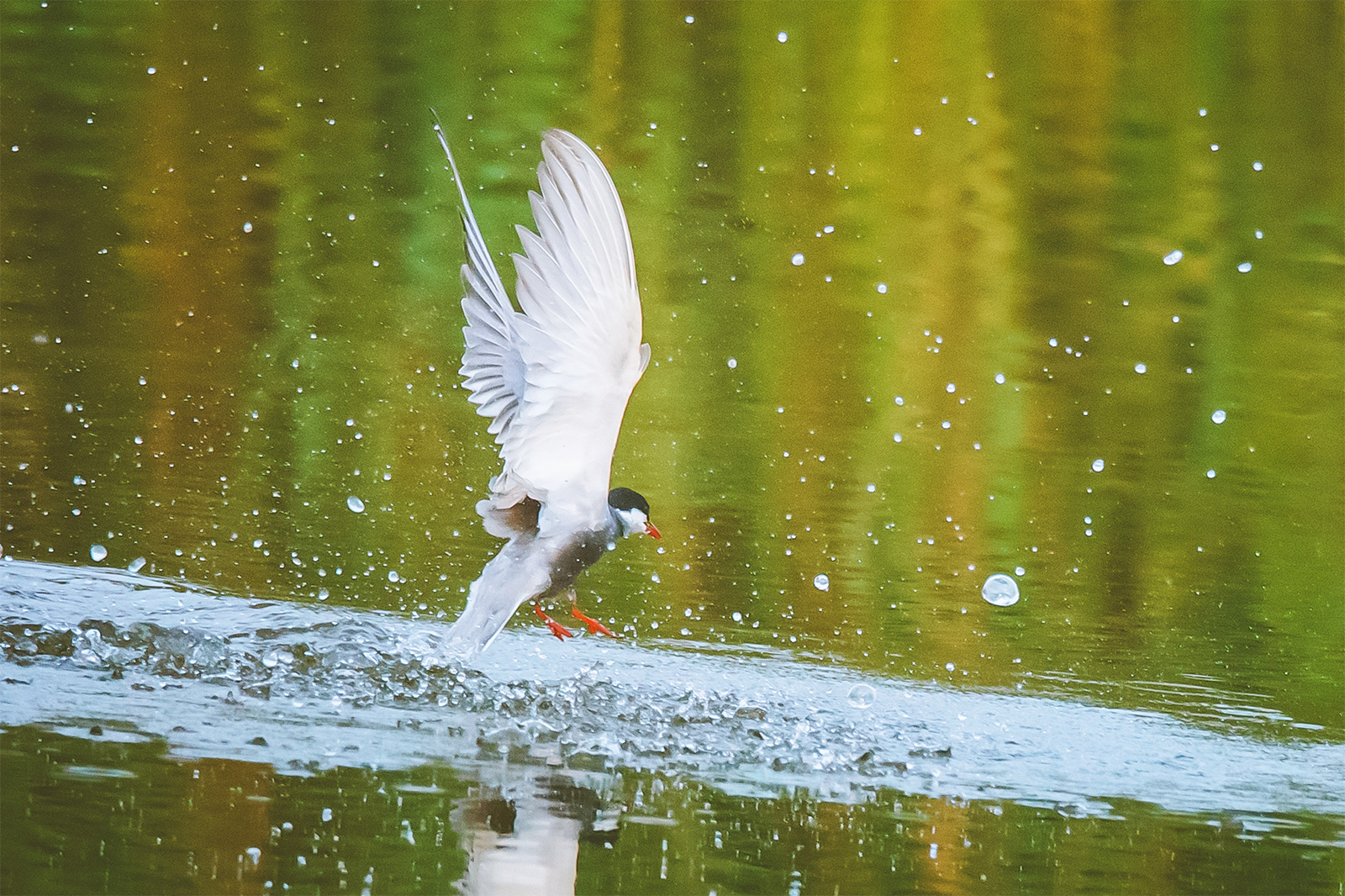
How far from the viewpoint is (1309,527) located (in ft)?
18.6

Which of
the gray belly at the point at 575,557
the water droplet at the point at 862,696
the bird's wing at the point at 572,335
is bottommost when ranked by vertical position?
the water droplet at the point at 862,696

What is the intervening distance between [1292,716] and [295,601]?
2.24 m

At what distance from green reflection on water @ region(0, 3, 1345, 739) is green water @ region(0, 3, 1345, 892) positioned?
23 mm

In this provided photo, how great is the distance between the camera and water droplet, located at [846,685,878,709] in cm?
385

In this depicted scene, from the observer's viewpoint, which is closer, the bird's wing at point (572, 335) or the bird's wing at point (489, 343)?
the bird's wing at point (572, 335)

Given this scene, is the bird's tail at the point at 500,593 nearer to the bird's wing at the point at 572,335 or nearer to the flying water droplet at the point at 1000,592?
the bird's wing at the point at 572,335

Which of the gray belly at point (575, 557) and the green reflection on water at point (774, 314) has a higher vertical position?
the green reflection on water at point (774, 314)

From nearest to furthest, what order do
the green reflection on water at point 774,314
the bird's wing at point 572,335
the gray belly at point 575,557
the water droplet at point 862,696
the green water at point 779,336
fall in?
the bird's wing at point 572,335 → the gray belly at point 575,557 → the water droplet at point 862,696 → the green water at point 779,336 → the green reflection on water at point 774,314

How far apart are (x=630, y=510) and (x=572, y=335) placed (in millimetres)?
513

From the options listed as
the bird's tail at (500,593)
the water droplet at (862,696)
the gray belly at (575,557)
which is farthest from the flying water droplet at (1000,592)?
the bird's tail at (500,593)

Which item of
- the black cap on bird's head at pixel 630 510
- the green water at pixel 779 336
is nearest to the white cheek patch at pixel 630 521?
the black cap on bird's head at pixel 630 510

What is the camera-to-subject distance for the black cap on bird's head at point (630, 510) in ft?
12.0

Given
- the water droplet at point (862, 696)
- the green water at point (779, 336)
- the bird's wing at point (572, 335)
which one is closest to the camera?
the bird's wing at point (572, 335)

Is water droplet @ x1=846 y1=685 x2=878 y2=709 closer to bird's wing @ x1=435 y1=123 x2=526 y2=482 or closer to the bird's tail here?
the bird's tail
